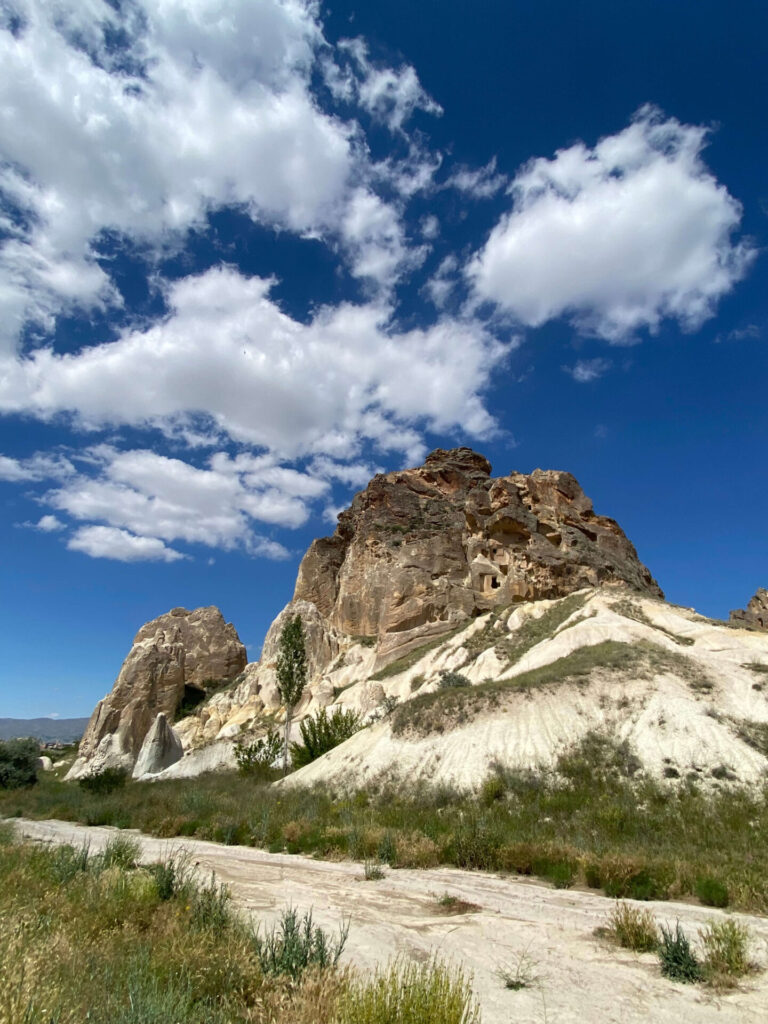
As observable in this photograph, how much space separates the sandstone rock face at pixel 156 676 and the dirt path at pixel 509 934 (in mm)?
42385

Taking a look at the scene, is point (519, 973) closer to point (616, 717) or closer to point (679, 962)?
point (679, 962)

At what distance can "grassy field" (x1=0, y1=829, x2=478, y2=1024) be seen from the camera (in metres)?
3.39

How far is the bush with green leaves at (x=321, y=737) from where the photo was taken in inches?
1200

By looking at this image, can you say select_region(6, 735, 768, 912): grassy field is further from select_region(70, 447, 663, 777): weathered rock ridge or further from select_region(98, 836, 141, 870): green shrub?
select_region(70, 447, 663, 777): weathered rock ridge

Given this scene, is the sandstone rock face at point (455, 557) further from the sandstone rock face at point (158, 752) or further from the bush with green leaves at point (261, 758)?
the sandstone rock face at point (158, 752)

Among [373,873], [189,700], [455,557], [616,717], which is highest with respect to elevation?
[455,557]

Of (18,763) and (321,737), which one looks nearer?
(321,737)

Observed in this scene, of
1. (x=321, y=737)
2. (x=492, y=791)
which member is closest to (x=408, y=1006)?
(x=492, y=791)

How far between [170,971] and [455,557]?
50.9m

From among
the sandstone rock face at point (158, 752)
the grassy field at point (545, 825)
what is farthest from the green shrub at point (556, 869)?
the sandstone rock face at point (158, 752)

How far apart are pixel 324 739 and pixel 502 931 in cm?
2506

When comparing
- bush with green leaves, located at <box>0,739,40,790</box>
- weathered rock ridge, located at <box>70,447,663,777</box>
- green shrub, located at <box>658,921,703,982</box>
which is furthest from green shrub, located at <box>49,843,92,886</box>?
bush with green leaves, located at <box>0,739,40,790</box>

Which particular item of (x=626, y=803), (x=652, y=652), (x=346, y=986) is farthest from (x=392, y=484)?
(x=346, y=986)

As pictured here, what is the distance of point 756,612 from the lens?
204 ft
